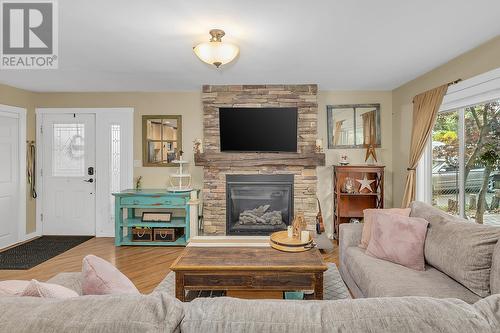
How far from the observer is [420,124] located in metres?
3.72

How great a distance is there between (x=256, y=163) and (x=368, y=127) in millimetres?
1966

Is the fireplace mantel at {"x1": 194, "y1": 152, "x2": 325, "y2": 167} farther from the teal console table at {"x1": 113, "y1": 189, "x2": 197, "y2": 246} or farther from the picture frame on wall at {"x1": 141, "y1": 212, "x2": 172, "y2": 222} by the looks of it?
the picture frame on wall at {"x1": 141, "y1": 212, "x2": 172, "y2": 222}

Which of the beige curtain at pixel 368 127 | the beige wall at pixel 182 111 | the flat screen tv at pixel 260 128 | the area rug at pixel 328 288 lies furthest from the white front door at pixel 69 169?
the beige curtain at pixel 368 127

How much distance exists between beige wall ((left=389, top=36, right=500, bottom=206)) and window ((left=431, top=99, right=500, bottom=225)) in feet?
1.27

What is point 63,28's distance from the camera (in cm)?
244

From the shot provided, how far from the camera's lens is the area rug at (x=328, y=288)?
2552 millimetres

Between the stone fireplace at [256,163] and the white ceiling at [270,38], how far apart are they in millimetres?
372

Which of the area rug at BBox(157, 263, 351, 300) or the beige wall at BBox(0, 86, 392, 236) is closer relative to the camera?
the area rug at BBox(157, 263, 351, 300)

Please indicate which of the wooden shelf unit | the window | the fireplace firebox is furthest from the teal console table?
the window

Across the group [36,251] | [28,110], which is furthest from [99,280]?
[28,110]

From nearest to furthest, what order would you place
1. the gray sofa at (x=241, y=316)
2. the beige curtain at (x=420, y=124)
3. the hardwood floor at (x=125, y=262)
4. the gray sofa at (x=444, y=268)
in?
the gray sofa at (x=241, y=316) < the gray sofa at (x=444, y=268) < the hardwood floor at (x=125, y=262) < the beige curtain at (x=420, y=124)

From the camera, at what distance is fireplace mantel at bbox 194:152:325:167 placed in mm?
4387

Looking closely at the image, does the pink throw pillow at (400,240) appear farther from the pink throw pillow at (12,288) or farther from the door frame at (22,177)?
the door frame at (22,177)

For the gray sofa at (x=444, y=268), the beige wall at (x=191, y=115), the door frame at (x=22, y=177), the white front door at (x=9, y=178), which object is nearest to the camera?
the gray sofa at (x=444, y=268)
